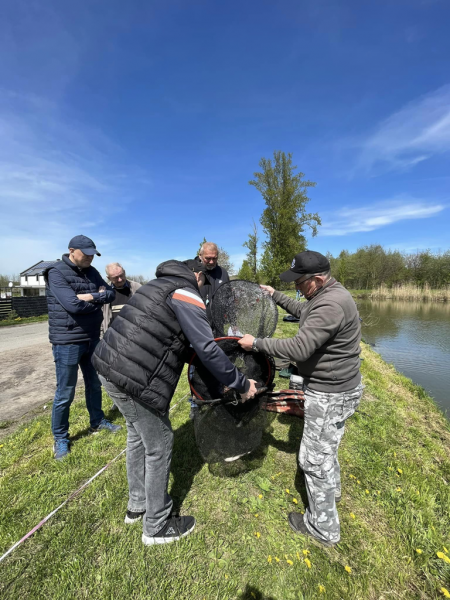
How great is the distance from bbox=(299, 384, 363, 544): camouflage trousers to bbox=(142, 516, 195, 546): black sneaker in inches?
40.3

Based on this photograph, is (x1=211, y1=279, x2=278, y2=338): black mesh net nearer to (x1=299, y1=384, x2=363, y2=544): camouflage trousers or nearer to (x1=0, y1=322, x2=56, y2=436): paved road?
(x1=299, y1=384, x2=363, y2=544): camouflage trousers

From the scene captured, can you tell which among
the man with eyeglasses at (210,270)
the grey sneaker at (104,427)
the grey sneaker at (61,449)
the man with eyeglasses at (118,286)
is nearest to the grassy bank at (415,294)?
the man with eyeglasses at (210,270)

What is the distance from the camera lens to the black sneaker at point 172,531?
2.11 metres

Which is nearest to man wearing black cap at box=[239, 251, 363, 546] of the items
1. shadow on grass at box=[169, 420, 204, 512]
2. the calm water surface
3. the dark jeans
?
the dark jeans

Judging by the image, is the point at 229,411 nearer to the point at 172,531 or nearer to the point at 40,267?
the point at 172,531

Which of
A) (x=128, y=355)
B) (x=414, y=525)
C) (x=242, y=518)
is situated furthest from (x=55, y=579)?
(x=414, y=525)

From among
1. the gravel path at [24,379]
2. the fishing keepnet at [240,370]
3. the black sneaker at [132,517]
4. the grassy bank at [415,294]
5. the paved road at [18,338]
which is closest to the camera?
the black sneaker at [132,517]

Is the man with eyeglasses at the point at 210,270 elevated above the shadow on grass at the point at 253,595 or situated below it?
above

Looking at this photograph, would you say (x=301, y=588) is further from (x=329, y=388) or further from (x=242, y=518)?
(x=329, y=388)

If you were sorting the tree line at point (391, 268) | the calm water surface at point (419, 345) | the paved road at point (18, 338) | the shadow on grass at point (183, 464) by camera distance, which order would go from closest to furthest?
the shadow on grass at point (183, 464)
the calm water surface at point (419, 345)
the paved road at point (18, 338)
the tree line at point (391, 268)

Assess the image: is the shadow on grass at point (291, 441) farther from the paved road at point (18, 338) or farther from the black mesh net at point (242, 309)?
the paved road at point (18, 338)

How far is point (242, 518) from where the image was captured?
240 cm

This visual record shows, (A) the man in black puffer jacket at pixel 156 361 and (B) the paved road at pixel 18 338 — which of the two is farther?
(B) the paved road at pixel 18 338

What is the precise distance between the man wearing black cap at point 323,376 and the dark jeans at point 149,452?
2.99 ft
